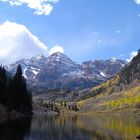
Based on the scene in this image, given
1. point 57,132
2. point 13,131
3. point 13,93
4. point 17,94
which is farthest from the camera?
point 17,94

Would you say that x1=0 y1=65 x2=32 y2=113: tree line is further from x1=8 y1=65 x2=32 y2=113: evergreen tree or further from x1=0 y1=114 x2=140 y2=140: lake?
x1=0 y1=114 x2=140 y2=140: lake

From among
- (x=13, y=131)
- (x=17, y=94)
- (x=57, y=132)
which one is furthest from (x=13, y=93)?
(x=13, y=131)

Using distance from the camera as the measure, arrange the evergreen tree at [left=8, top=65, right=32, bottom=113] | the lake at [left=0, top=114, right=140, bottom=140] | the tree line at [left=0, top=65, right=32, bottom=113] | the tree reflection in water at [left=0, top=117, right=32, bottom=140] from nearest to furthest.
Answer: the tree reflection in water at [left=0, top=117, right=32, bottom=140]
the lake at [left=0, top=114, right=140, bottom=140]
the tree line at [left=0, top=65, right=32, bottom=113]
the evergreen tree at [left=8, top=65, right=32, bottom=113]

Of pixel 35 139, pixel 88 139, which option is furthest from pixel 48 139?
pixel 88 139

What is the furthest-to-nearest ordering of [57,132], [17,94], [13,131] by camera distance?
[17,94], [57,132], [13,131]

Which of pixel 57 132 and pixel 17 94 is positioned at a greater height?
pixel 17 94

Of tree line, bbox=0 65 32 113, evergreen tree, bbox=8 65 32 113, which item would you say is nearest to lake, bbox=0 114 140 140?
tree line, bbox=0 65 32 113

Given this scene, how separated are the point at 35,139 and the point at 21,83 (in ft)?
392

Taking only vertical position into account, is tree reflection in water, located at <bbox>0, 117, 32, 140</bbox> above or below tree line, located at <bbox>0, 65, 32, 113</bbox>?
below

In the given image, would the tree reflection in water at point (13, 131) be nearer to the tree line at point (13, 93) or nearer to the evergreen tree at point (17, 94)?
the tree line at point (13, 93)

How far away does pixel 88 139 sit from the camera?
84.2 metres

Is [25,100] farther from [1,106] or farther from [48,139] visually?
[48,139]

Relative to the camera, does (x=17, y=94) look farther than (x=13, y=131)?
Yes

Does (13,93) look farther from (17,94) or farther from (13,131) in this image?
(13,131)
